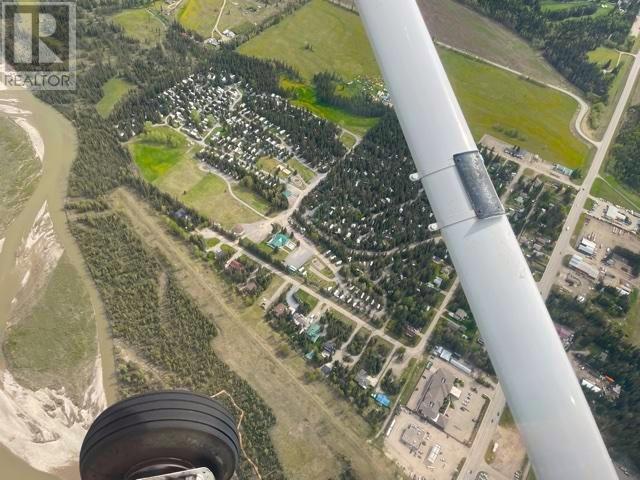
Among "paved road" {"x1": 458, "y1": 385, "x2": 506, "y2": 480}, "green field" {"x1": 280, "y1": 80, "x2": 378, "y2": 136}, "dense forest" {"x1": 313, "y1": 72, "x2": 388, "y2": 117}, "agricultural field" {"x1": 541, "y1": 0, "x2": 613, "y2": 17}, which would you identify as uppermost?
"agricultural field" {"x1": 541, "y1": 0, "x2": 613, "y2": 17}

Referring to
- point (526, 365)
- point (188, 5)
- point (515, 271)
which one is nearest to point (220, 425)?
point (526, 365)

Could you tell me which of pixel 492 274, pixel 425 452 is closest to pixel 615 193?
pixel 425 452

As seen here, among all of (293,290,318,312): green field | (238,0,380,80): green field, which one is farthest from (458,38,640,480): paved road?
(238,0,380,80): green field

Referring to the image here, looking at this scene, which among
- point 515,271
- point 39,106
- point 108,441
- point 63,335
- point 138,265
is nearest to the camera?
point 108,441

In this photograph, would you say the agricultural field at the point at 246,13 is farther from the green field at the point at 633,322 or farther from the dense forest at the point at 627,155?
the green field at the point at 633,322

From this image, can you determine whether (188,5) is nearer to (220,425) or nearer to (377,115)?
(377,115)

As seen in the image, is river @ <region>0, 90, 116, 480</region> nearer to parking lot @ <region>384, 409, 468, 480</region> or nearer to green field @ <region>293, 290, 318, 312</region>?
green field @ <region>293, 290, 318, 312</region>

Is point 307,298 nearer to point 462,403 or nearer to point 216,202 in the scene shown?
point 216,202

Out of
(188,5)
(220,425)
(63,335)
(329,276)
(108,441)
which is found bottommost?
(63,335)
